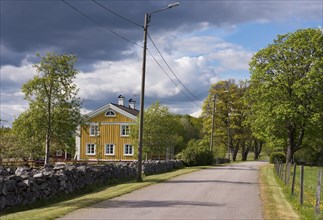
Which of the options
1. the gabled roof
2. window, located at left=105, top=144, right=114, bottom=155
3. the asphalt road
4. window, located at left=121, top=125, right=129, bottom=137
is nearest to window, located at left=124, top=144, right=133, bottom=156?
window, located at left=121, top=125, right=129, bottom=137

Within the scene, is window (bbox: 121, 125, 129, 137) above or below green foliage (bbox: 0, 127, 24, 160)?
above

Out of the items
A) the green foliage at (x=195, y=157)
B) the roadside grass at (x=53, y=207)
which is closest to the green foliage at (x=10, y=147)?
the roadside grass at (x=53, y=207)

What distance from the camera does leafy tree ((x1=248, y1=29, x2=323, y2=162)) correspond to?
43.4 meters

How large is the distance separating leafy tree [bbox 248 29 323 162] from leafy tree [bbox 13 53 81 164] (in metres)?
22.6

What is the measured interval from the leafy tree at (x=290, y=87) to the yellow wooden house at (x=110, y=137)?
773 inches

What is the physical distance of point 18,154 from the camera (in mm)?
37562

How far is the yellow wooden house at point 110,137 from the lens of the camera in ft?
202

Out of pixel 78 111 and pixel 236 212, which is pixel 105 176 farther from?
pixel 236 212

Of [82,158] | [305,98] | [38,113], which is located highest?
[305,98]

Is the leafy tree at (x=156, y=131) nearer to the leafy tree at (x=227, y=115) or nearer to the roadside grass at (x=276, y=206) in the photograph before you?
the leafy tree at (x=227, y=115)

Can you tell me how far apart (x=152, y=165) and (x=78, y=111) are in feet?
26.6

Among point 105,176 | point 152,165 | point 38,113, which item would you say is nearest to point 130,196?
point 105,176

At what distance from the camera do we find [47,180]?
17.5m

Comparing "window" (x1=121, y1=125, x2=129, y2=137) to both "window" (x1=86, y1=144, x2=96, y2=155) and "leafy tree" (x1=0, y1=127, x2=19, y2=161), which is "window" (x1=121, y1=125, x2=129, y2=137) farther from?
"leafy tree" (x1=0, y1=127, x2=19, y2=161)
